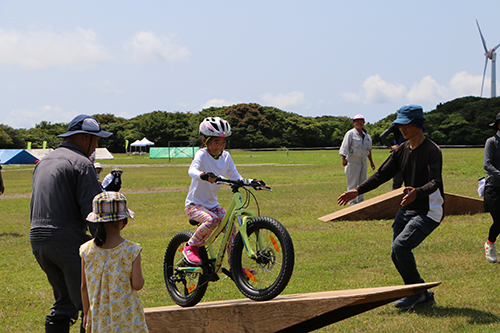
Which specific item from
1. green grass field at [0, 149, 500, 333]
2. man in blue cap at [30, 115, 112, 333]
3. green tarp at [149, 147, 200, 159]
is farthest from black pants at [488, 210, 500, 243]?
green tarp at [149, 147, 200, 159]

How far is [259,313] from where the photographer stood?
3793 millimetres

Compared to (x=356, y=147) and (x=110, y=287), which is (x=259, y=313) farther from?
(x=356, y=147)

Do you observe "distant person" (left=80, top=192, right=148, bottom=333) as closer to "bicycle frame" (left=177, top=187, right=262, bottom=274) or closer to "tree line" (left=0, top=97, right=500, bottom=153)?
"bicycle frame" (left=177, top=187, right=262, bottom=274)

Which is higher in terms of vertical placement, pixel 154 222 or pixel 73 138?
pixel 73 138

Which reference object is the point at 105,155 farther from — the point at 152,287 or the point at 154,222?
the point at 152,287

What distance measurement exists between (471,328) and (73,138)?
4063 mm

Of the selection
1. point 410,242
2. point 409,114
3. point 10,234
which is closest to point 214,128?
point 409,114

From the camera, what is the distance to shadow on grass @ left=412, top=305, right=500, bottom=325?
15.1 ft

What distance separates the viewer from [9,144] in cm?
7788

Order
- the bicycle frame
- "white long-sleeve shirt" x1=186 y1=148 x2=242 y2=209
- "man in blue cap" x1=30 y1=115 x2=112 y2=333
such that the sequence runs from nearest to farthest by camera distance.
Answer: "man in blue cap" x1=30 y1=115 x2=112 y2=333 → the bicycle frame → "white long-sleeve shirt" x1=186 y1=148 x2=242 y2=209

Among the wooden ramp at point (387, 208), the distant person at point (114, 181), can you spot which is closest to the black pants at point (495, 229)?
the wooden ramp at point (387, 208)

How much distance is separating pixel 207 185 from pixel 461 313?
298cm

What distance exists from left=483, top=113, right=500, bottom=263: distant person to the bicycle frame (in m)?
4.34

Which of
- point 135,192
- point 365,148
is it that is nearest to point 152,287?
point 365,148
